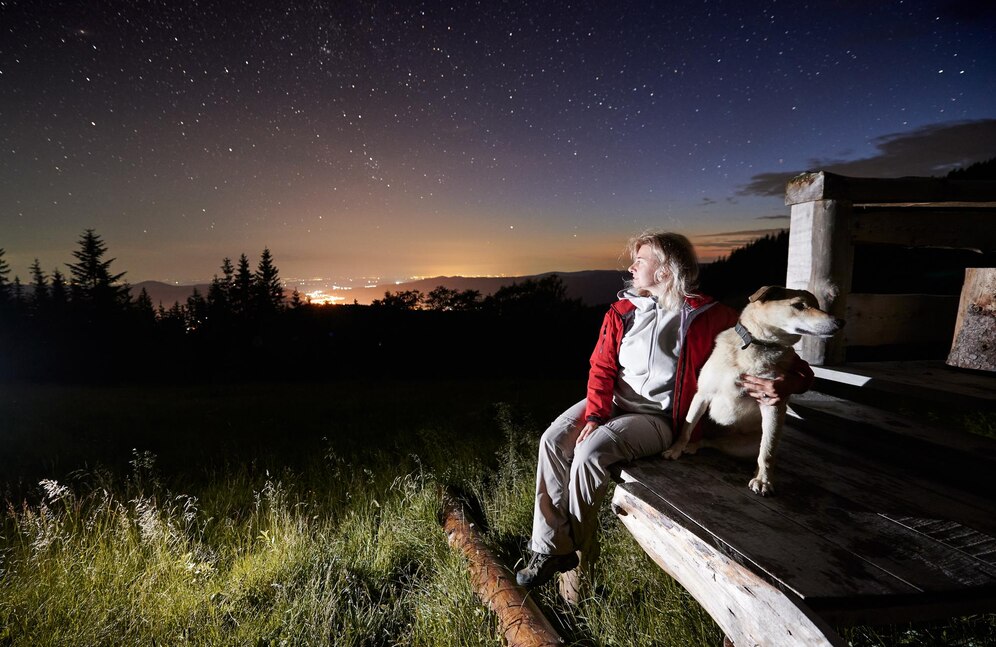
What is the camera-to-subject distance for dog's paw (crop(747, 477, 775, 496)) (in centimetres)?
243

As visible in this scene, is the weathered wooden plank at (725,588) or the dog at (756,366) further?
the dog at (756,366)

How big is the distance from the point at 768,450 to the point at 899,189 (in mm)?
2764

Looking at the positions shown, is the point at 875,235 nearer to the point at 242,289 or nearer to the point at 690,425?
the point at 690,425

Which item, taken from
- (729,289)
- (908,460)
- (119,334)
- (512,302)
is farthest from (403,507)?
(119,334)

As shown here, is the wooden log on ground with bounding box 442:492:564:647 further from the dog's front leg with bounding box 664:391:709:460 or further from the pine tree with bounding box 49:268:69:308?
the pine tree with bounding box 49:268:69:308

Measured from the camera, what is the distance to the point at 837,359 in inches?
162

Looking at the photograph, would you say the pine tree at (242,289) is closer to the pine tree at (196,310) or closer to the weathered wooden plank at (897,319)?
the pine tree at (196,310)

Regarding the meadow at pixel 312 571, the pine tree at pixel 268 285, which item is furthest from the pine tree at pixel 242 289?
the meadow at pixel 312 571

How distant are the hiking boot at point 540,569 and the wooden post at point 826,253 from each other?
288 cm

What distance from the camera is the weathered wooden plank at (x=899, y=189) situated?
3676 millimetres

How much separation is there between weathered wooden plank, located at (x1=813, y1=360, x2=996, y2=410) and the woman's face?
1.81 metres

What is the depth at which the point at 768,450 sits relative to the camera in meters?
2.47

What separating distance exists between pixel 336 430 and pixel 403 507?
7032 mm

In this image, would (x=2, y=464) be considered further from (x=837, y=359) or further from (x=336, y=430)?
(x=837, y=359)
